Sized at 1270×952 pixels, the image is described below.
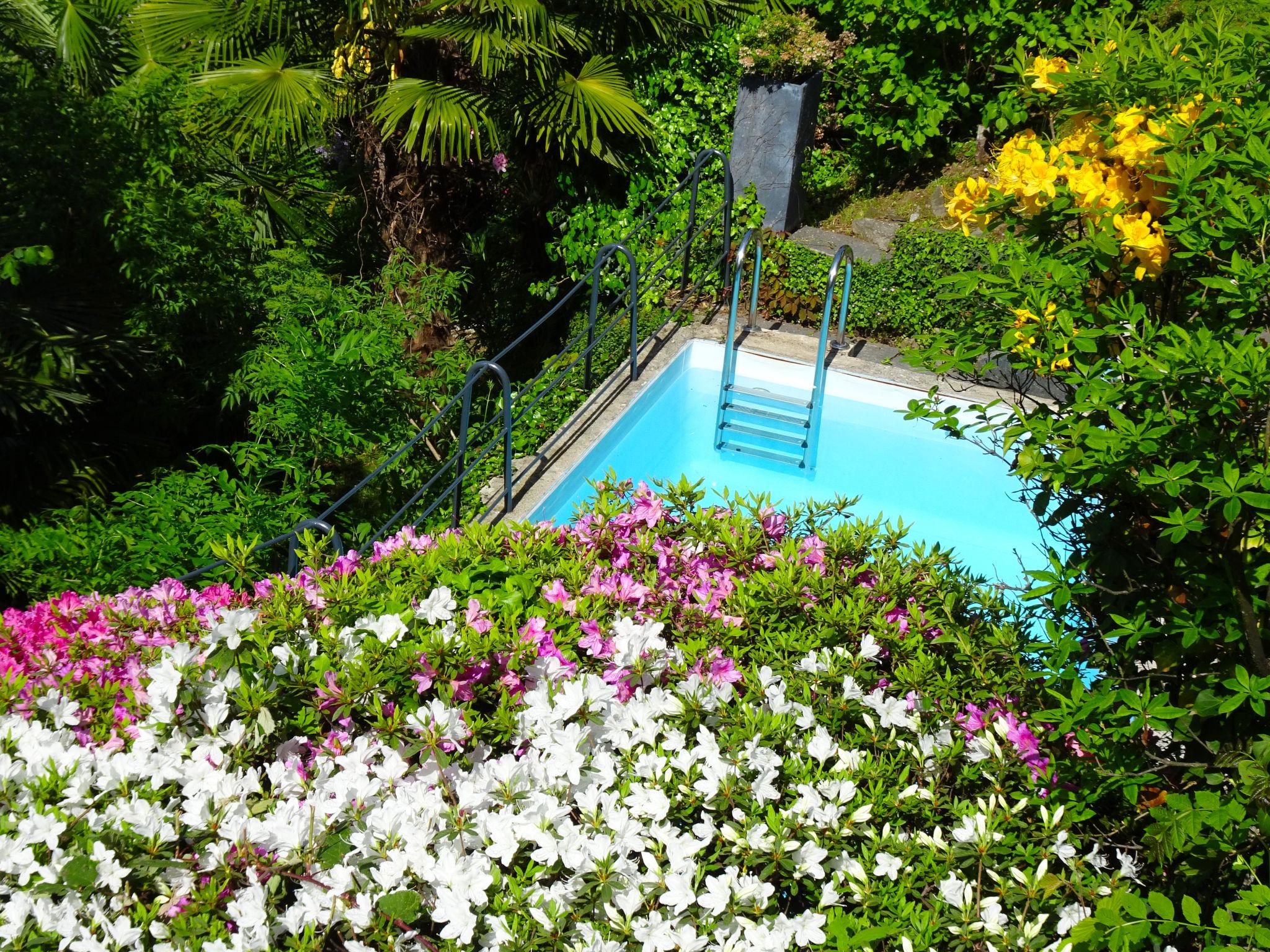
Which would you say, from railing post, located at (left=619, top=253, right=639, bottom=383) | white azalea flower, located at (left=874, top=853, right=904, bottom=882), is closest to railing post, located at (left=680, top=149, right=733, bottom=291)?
railing post, located at (left=619, top=253, right=639, bottom=383)

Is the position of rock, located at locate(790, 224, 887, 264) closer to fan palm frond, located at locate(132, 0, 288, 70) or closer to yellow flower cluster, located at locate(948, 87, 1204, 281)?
fan palm frond, located at locate(132, 0, 288, 70)

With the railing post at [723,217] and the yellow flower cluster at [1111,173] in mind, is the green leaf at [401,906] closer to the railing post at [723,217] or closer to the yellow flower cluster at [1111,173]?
the yellow flower cluster at [1111,173]

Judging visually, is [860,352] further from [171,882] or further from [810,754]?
[171,882]

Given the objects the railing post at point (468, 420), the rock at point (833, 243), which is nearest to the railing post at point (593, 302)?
the railing post at point (468, 420)

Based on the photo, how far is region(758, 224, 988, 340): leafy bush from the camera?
261 inches

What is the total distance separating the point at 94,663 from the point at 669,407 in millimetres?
4384

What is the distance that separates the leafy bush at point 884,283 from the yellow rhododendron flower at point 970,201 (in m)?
4.02

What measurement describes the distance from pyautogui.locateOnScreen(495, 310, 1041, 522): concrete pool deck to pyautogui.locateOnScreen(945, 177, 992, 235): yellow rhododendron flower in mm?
2483

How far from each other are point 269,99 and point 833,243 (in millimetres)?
3960

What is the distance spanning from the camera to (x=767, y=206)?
7578 millimetres

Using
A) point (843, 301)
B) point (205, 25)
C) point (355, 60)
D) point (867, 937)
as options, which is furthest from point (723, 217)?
point (867, 937)

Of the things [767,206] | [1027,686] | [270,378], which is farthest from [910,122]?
[1027,686]

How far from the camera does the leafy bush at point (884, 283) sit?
6.64 metres

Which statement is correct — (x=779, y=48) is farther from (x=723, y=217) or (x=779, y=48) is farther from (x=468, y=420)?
(x=468, y=420)
